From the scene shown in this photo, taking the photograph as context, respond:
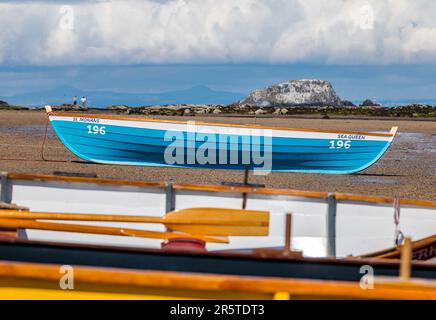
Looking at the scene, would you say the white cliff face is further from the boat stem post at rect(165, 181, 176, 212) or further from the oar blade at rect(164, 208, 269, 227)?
the oar blade at rect(164, 208, 269, 227)

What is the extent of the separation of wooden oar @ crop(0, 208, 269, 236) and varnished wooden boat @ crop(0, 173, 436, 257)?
97cm

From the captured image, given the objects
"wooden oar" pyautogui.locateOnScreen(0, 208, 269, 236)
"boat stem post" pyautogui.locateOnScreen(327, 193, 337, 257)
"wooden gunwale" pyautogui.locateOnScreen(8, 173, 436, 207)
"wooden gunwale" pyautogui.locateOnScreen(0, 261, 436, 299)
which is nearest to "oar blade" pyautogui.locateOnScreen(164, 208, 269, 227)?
"wooden oar" pyautogui.locateOnScreen(0, 208, 269, 236)

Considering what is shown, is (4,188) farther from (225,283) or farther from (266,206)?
(225,283)

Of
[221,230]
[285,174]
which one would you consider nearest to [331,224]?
[221,230]

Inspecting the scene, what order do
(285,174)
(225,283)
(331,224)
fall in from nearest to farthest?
(225,283) → (331,224) → (285,174)

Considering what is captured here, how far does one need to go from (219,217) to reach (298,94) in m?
152

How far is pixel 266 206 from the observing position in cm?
878

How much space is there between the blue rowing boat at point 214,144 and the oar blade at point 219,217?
41.2ft

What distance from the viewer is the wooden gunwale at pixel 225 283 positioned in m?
4.67

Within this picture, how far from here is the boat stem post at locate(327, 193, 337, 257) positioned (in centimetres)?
870

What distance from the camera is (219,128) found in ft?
66.8

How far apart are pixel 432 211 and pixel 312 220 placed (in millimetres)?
1399

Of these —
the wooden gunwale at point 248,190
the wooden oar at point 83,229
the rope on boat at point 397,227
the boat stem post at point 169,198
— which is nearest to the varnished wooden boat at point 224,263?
the wooden oar at point 83,229
